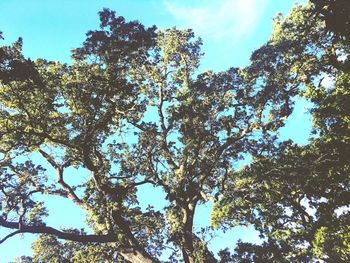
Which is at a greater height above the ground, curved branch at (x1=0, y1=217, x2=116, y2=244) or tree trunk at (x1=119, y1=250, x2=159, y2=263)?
curved branch at (x1=0, y1=217, x2=116, y2=244)

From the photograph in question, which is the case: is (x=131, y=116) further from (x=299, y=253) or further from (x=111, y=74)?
(x=299, y=253)

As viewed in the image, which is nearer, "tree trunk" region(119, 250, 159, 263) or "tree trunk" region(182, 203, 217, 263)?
"tree trunk" region(119, 250, 159, 263)

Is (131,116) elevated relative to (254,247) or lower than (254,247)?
elevated

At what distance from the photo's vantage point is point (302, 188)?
20.9m

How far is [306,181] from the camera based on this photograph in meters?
20.3

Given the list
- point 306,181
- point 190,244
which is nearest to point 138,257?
point 190,244

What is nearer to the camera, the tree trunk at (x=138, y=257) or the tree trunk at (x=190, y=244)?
the tree trunk at (x=138, y=257)

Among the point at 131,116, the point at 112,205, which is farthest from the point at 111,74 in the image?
the point at 112,205

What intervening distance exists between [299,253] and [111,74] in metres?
14.7

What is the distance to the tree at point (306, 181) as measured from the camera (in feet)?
60.1

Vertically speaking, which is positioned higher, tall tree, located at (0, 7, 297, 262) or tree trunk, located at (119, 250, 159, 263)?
tall tree, located at (0, 7, 297, 262)

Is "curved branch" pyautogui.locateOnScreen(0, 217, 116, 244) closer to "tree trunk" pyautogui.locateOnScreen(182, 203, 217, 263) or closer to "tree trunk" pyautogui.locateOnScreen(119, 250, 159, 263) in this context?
"tree trunk" pyautogui.locateOnScreen(119, 250, 159, 263)

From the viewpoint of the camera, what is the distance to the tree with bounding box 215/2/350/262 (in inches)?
722

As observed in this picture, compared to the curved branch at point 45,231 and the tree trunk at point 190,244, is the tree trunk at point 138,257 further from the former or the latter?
the tree trunk at point 190,244
